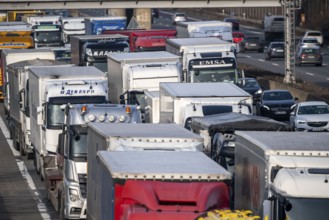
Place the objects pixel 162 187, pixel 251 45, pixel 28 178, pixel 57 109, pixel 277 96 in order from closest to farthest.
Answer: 1. pixel 162 187
2. pixel 57 109
3. pixel 28 178
4. pixel 277 96
5. pixel 251 45

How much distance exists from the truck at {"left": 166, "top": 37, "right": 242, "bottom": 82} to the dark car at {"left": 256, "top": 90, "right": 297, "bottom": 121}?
13.3 ft

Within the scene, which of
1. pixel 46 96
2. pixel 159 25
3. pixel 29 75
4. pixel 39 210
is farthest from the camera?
pixel 159 25

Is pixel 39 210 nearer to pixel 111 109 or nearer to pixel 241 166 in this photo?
pixel 111 109

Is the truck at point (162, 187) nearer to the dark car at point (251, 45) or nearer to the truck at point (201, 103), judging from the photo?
the truck at point (201, 103)

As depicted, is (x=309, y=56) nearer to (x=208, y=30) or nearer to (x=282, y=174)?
(x=208, y=30)

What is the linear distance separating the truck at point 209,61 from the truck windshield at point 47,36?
26.2 m

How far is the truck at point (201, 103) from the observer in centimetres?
3053

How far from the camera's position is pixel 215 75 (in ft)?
139

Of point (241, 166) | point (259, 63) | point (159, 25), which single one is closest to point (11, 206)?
point (241, 166)

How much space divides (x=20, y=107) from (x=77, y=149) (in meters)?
14.1

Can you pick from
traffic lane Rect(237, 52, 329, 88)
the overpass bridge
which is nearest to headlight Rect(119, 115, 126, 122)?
traffic lane Rect(237, 52, 329, 88)

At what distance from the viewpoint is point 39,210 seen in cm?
2888

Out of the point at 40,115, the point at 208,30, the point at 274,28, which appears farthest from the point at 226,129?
the point at 274,28

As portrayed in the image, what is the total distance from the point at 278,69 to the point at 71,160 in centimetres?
5091
